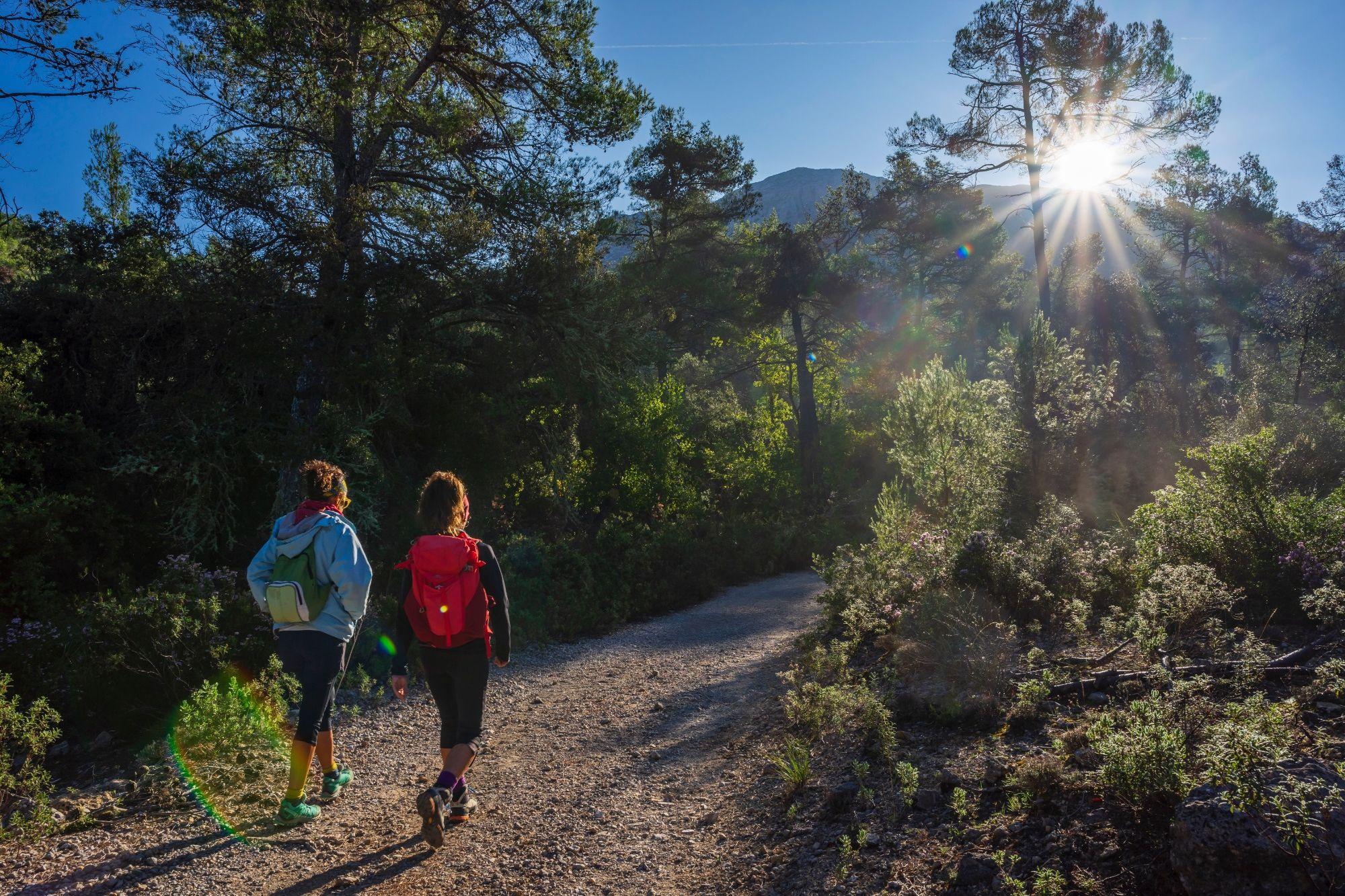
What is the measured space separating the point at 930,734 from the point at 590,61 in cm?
1081

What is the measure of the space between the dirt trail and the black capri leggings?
646 mm

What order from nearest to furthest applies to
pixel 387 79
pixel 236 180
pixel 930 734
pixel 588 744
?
pixel 930 734 → pixel 588 744 → pixel 236 180 → pixel 387 79

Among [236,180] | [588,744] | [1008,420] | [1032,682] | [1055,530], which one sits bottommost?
[588,744]

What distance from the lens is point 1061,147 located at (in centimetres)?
2056

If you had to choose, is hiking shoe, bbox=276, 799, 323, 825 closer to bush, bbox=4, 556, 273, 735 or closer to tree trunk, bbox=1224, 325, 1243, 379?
bush, bbox=4, 556, 273, 735

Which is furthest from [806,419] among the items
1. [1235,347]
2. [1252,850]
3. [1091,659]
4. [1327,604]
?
[1235,347]

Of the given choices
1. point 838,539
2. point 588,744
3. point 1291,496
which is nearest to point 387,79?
point 588,744

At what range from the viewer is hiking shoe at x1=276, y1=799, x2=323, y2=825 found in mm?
4215

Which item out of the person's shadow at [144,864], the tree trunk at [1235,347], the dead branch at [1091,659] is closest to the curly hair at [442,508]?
the person's shadow at [144,864]

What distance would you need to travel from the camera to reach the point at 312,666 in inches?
162

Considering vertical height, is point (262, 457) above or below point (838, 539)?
above

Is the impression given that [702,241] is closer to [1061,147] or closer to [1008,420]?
[1061,147]

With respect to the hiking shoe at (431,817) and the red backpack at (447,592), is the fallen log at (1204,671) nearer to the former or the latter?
the red backpack at (447,592)

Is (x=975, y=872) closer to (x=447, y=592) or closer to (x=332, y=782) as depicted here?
(x=447, y=592)
